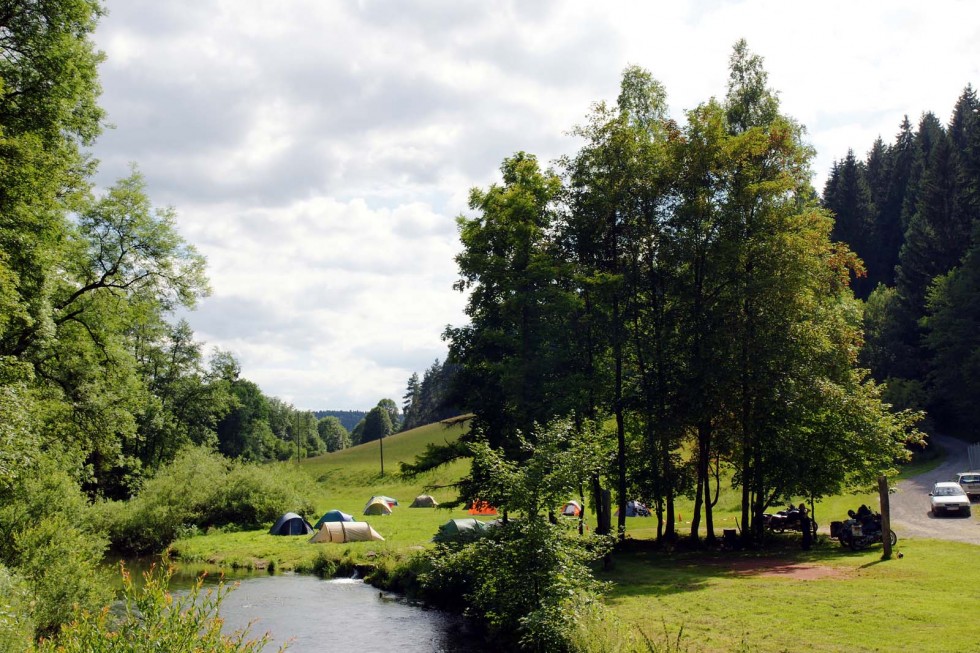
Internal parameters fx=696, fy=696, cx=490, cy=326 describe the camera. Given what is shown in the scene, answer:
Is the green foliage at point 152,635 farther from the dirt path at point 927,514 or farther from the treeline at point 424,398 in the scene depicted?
the treeline at point 424,398

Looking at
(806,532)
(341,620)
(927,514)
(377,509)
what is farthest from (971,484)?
(377,509)

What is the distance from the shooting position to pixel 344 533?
38906 mm

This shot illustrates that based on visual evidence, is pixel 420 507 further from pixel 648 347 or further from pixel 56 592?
pixel 56 592

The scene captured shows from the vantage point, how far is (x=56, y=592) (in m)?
17.5

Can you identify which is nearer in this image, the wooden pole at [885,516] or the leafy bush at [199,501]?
the wooden pole at [885,516]

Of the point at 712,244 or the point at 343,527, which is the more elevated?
the point at 712,244

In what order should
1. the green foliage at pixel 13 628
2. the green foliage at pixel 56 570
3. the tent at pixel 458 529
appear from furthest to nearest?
the tent at pixel 458 529 < the green foliage at pixel 56 570 < the green foliage at pixel 13 628

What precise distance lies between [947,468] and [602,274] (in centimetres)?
4006

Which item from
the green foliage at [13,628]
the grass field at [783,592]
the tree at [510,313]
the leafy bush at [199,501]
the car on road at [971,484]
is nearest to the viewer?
the green foliage at [13,628]

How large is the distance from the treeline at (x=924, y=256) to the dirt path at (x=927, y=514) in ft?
28.1

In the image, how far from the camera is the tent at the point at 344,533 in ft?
127

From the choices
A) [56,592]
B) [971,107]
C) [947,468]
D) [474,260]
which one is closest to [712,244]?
[474,260]

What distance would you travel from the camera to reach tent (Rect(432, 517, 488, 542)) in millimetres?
25864

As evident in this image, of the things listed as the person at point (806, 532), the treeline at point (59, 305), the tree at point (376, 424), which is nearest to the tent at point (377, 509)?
the treeline at point (59, 305)
